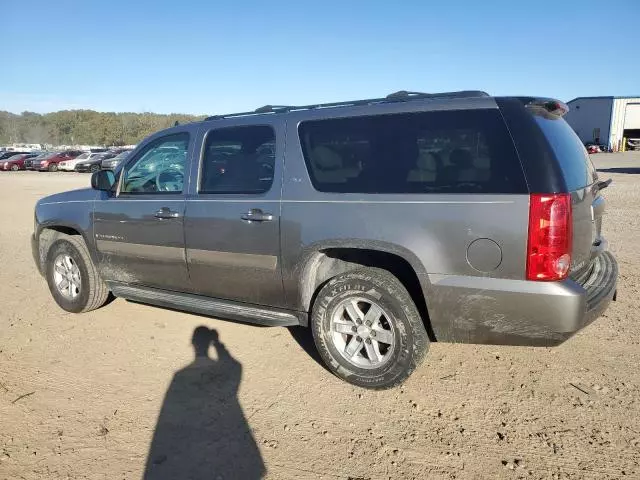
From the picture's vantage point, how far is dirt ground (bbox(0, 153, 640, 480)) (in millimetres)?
2535

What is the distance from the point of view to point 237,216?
3621 millimetres

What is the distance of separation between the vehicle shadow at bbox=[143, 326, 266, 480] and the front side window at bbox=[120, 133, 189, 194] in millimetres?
1585

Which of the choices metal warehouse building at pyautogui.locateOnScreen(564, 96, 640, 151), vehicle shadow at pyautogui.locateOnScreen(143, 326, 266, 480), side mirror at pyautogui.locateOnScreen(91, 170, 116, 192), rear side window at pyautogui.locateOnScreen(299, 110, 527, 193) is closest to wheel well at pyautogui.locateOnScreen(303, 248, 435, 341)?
rear side window at pyautogui.locateOnScreen(299, 110, 527, 193)

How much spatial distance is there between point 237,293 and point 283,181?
101cm

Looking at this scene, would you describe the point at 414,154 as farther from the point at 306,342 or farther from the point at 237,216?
the point at 306,342

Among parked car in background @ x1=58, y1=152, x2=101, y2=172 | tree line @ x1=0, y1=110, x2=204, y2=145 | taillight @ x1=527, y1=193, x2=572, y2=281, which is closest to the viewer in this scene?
taillight @ x1=527, y1=193, x2=572, y2=281

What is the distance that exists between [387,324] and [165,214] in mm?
2092

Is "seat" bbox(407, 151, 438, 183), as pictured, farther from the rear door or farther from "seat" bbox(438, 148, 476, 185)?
the rear door

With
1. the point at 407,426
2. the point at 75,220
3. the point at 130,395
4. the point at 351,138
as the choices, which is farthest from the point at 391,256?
the point at 75,220

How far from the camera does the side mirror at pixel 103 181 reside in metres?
4.47

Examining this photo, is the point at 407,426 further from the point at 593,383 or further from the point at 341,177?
the point at 341,177

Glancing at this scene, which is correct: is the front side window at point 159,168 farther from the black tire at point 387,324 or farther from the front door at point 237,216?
the black tire at point 387,324

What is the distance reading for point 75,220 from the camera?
15.4 feet

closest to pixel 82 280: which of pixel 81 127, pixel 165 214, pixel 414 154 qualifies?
pixel 165 214
